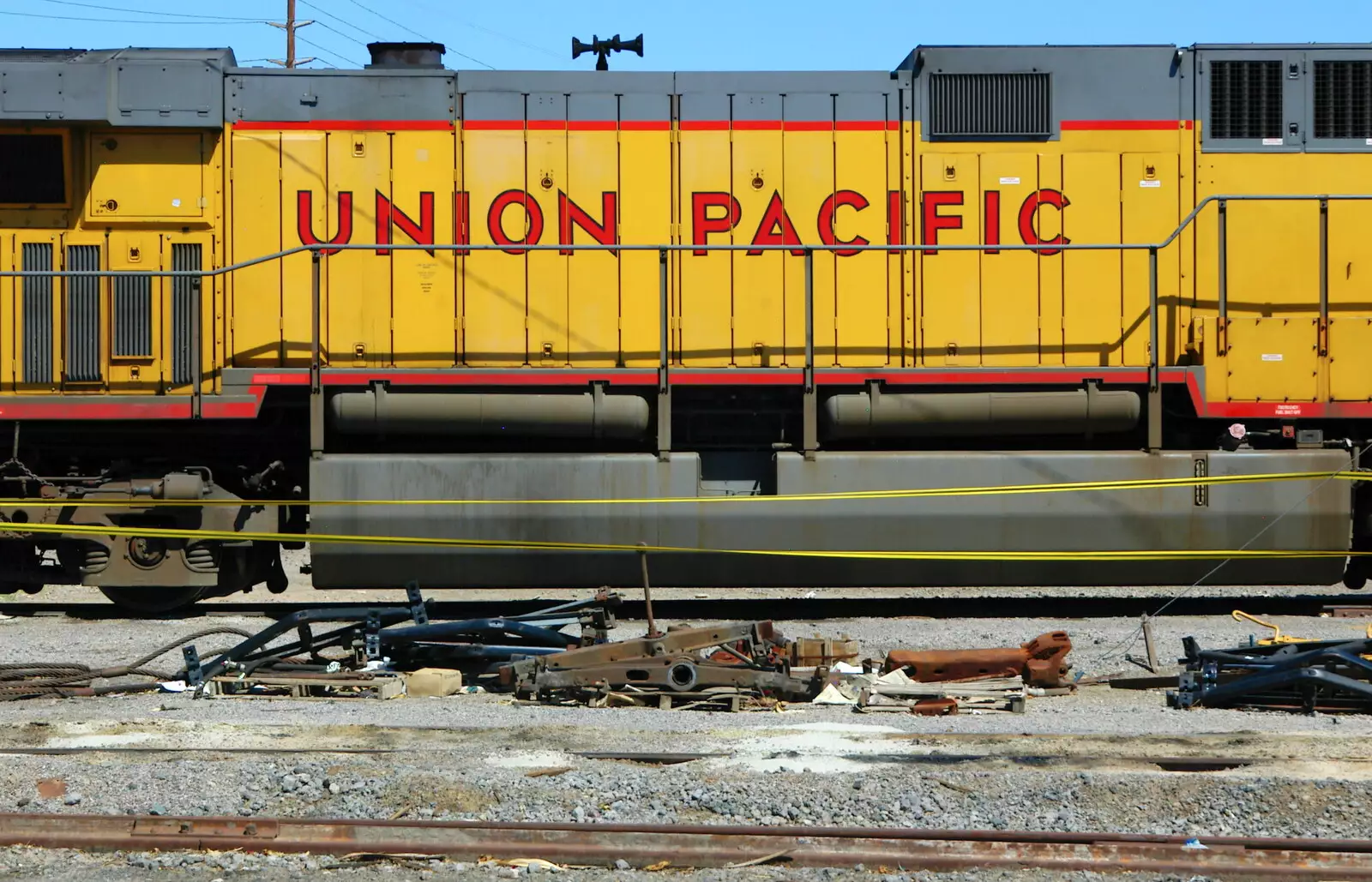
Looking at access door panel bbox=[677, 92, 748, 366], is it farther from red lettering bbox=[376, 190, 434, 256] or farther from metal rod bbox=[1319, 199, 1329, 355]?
metal rod bbox=[1319, 199, 1329, 355]

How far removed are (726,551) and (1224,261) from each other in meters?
4.05

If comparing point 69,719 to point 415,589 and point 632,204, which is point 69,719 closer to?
point 415,589

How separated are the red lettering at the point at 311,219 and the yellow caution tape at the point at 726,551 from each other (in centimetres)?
217

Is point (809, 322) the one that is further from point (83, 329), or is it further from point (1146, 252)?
point (83, 329)

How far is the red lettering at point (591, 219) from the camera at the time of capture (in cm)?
1020

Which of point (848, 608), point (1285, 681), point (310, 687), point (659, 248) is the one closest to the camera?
point (1285, 681)

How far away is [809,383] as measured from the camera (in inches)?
389

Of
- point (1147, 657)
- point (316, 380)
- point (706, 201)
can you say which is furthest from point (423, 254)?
point (1147, 657)

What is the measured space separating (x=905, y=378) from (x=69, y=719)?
5.81 meters

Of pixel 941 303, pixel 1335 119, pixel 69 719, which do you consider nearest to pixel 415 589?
pixel 69 719

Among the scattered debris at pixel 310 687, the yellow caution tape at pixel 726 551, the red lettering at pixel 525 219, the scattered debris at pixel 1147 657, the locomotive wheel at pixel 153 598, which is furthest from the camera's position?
the red lettering at pixel 525 219

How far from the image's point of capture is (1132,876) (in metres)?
4.35

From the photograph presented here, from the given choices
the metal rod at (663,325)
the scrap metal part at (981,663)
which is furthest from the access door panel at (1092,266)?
the scrap metal part at (981,663)

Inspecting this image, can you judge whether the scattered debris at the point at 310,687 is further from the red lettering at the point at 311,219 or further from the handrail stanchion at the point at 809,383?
the red lettering at the point at 311,219
